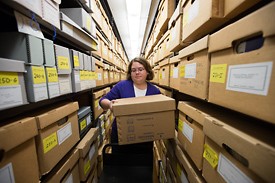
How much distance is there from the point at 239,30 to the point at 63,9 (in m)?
1.05

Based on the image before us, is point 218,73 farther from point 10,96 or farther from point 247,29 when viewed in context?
point 10,96

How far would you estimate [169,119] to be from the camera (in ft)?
2.55

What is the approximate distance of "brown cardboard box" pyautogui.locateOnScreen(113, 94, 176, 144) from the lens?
74cm

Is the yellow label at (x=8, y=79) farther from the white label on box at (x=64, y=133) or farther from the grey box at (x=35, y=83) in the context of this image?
the white label on box at (x=64, y=133)

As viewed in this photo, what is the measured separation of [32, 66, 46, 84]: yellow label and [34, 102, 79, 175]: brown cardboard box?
134 mm

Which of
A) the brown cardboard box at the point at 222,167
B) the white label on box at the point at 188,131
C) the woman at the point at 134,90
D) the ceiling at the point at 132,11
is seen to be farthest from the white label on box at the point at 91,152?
the ceiling at the point at 132,11

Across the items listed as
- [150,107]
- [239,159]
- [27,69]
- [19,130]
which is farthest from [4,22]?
[239,159]

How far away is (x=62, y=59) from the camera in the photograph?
2.30ft

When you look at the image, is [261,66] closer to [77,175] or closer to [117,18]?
[77,175]

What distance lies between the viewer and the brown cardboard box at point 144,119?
74cm

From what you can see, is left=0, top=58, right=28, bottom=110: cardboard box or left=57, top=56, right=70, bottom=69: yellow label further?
left=57, top=56, right=70, bottom=69: yellow label

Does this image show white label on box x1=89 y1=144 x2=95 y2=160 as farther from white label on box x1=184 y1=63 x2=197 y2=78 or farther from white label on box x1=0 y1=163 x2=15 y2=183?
white label on box x1=184 y1=63 x2=197 y2=78

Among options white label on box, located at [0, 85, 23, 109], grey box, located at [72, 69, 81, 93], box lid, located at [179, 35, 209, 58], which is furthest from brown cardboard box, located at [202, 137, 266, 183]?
grey box, located at [72, 69, 81, 93]

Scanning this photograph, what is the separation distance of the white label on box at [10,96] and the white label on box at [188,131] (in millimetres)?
694
